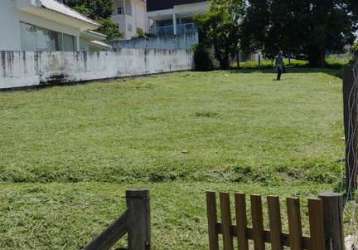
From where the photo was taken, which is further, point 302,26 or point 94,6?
point 94,6

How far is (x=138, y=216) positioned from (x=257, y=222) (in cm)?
74

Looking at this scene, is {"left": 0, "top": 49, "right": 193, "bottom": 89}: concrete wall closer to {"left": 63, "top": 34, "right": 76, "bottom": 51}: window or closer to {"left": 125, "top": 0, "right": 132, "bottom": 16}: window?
{"left": 63, "top": 34, "right": 76, "bottom": 51}: window

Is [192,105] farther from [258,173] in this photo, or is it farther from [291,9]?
[291,9]

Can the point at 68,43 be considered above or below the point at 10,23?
below

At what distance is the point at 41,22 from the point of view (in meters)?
21.5

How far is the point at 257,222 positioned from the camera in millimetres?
3381

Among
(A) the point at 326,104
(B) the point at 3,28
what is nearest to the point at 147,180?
(A) the point at 326,104

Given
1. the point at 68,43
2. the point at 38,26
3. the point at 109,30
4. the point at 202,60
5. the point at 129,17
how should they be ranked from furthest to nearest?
the point at 129,17 → the point at 109,30 → the point at 202,60 → the point at 68,43 → the point at 38,26

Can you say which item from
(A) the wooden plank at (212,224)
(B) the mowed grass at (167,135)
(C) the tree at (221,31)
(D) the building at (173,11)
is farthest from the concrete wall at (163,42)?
(A) the wooden plank at (212,224)

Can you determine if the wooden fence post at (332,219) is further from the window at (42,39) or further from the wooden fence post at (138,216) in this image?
the window at (42,39)

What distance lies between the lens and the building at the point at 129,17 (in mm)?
48500

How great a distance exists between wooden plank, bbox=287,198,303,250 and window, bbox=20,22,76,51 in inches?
718

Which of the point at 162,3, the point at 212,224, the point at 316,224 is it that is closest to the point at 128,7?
the point at 162,3

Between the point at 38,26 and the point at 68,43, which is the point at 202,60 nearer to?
the point at 68,43
